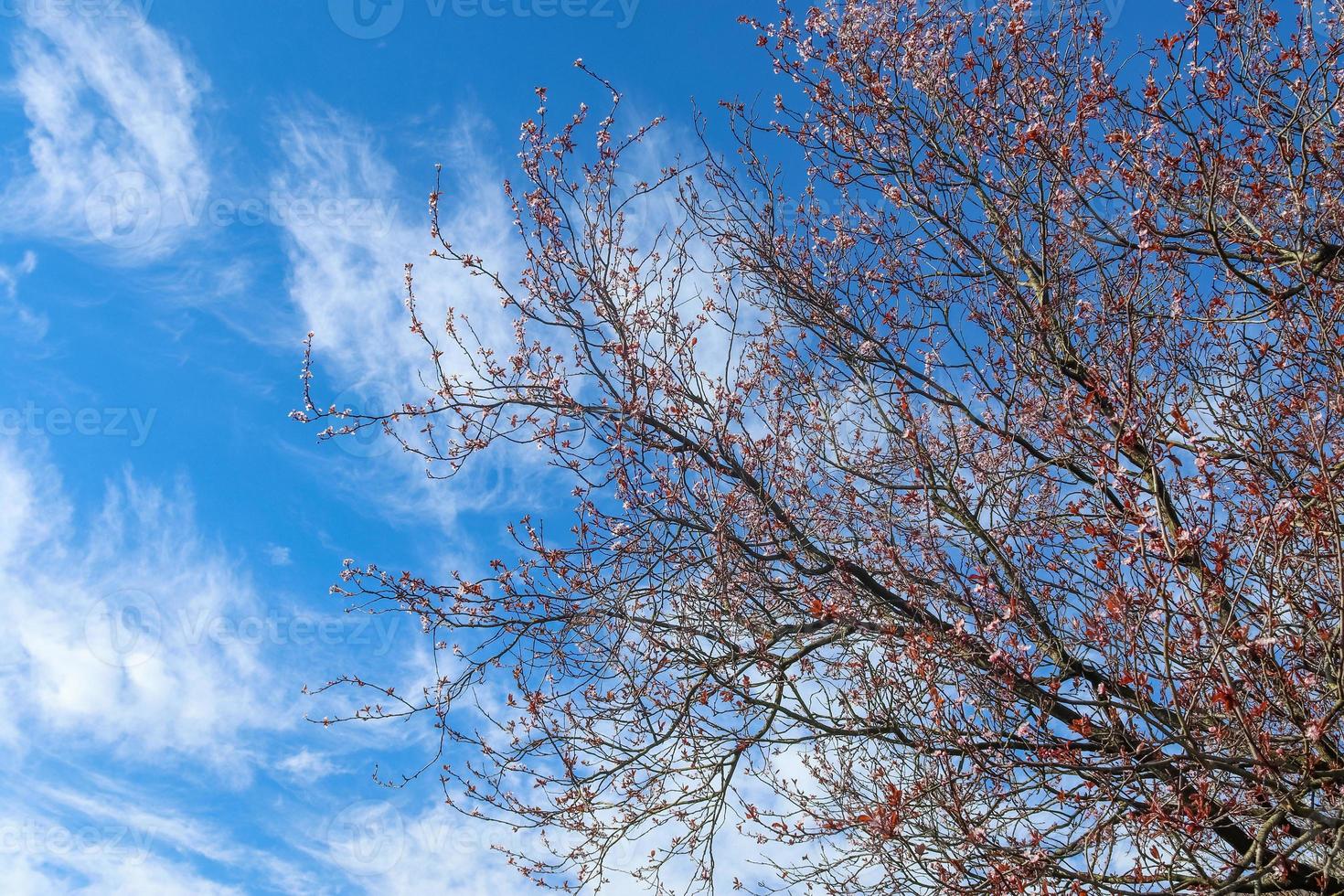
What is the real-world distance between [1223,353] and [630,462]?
13.7 ft

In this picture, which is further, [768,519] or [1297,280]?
[768,519]

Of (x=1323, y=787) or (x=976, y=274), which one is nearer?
(x=1323, y=787)

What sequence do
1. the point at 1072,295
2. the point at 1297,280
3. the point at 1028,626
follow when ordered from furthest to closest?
1. the point at 1072,295
2. the point at 1297,280
3. the point at 1028,626

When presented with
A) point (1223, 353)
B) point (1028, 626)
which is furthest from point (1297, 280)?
point (1028, 626)

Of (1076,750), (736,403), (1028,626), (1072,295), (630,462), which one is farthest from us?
(1072,295)

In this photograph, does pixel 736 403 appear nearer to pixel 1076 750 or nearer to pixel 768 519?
pixel 768 519

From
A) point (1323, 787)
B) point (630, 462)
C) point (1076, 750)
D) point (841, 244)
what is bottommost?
point (1323, 787)

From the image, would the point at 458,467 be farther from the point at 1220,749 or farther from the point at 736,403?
the point at 1220,749

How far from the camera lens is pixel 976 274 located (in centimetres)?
758

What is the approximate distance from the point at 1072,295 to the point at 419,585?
5.49 m

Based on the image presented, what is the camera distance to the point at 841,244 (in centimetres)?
830

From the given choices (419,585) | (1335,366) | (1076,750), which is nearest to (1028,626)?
(1076,750)

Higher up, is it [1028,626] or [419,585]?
[419,585]

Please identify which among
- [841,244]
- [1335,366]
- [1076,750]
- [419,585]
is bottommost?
[1076,750]
